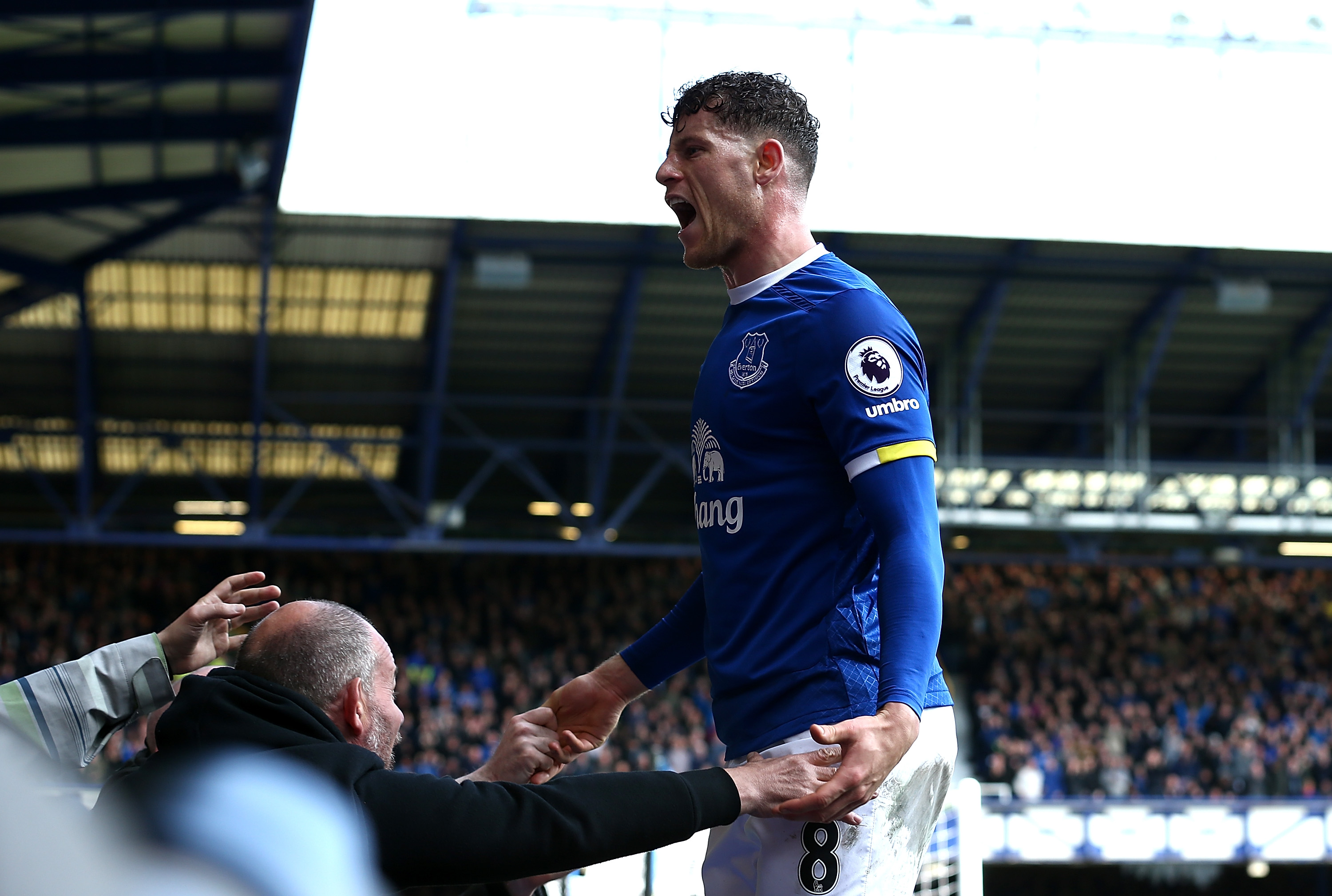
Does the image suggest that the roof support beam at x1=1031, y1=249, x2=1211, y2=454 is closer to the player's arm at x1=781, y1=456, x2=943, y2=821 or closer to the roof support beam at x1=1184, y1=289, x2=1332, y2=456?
the roof support beam at x1=1184, y1=289, x2=1332, y2=456

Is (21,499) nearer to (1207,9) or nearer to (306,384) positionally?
(306,384)

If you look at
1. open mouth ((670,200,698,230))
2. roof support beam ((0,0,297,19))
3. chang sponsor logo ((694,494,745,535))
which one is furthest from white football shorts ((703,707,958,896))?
roof support beam ((0,0,297,19))

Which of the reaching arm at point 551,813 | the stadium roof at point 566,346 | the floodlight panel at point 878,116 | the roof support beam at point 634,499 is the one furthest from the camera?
the roof support beam at point 634,499

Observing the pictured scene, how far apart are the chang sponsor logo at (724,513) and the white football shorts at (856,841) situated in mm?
371

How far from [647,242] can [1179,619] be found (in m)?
12.3

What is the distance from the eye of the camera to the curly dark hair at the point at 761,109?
2383mm

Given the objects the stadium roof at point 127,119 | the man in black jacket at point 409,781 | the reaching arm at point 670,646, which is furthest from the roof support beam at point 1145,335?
the man in black jacket at point 409,781

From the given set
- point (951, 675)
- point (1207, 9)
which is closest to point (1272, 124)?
point (1207, 9)

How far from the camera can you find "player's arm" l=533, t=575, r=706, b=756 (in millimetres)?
2721

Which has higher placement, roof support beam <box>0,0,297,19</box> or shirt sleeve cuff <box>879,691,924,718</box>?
roof support beam <box>0,0,297,19</box>

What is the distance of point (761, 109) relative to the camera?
2.38 metres

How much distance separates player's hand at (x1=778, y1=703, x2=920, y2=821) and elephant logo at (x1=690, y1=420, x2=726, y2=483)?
1.71 ft

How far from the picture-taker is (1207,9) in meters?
17.1

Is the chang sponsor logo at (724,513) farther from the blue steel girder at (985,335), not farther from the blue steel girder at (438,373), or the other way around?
the blue steel girder at (985,335)
